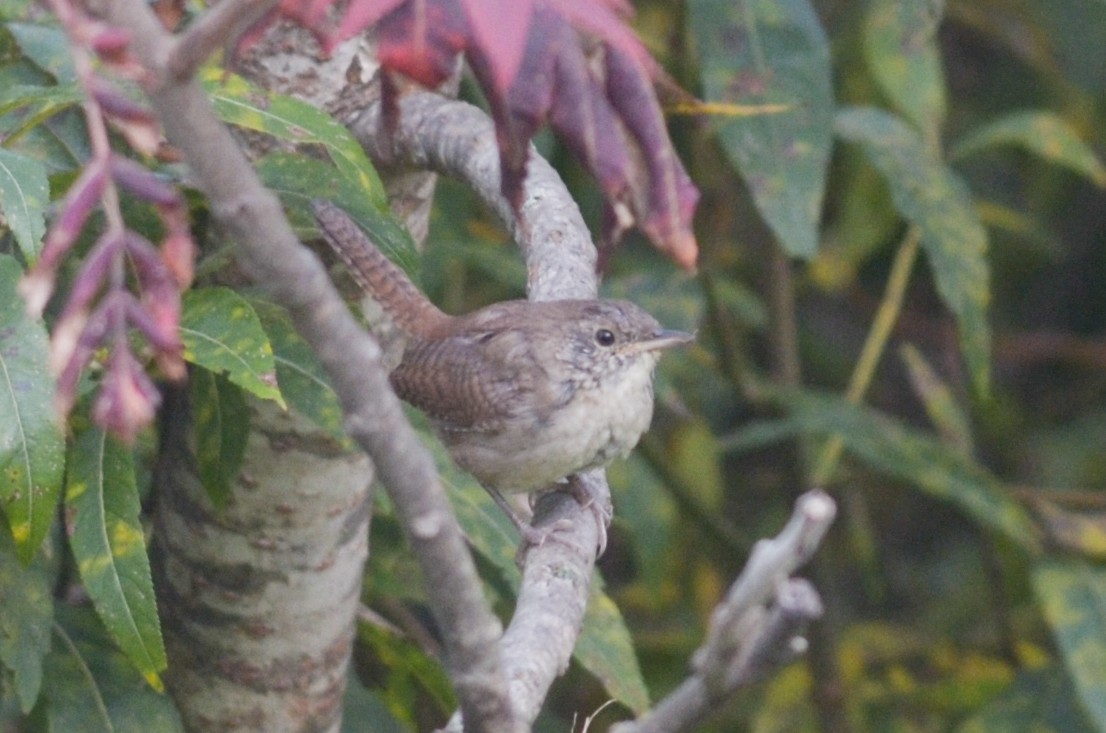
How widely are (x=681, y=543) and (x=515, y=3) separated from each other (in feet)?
13.9

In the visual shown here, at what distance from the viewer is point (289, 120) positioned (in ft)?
7.68

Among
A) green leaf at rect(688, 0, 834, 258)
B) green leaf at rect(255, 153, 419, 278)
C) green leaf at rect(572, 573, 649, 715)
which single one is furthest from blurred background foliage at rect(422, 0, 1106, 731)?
green leaf at rect(572, 573, 649, 715)

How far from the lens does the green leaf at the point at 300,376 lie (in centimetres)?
247

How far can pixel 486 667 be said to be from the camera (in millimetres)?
1382

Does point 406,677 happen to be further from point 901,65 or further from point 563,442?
point 901,65

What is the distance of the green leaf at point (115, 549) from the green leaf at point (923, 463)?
245 centimetres

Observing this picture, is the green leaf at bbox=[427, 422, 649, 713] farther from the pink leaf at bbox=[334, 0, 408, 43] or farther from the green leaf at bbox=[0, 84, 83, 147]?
the pink leaf at bbox=[334, 0, 408, 43]

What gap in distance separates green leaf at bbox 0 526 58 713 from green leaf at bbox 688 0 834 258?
6.31 ft

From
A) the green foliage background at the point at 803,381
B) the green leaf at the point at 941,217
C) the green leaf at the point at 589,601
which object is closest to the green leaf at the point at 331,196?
the green foliage background at the point at 803,381

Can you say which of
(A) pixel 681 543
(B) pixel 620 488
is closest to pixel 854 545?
(A) pixel 681 543

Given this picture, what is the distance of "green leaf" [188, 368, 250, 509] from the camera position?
8.24ft

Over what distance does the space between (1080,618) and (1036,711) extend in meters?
0.46

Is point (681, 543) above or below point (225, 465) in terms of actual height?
below

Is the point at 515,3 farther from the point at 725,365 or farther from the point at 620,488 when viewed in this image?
the point at 725,365
